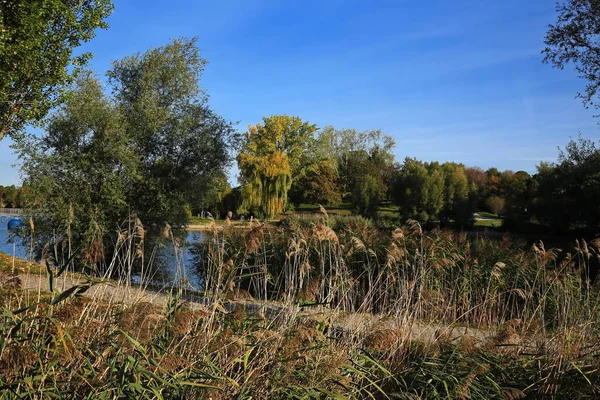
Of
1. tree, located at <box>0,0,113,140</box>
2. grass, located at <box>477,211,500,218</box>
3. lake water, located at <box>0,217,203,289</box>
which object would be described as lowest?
lake water, located at <box>0,217,203,289</box>

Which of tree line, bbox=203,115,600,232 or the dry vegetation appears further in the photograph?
tree line, bbox=203,115,600,232

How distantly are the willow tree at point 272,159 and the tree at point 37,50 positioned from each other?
19.2 meters

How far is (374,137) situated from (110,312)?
223ft

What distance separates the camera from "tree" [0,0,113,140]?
11.6 m

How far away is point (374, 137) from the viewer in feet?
229

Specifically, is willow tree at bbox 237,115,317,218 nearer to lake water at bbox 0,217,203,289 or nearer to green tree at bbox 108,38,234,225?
green tree at bbox 108,38,234,225

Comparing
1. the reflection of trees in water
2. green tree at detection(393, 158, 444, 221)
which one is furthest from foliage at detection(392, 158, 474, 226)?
the reflection of trees in water

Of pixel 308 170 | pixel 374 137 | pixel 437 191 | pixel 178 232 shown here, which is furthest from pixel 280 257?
pixel 374 137

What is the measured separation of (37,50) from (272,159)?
29.8 m

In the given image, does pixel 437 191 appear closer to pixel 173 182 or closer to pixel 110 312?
pixel 173 182

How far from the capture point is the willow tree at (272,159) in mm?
37938

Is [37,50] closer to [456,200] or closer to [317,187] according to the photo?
[456,200]

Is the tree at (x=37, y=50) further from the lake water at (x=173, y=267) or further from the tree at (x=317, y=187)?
the tree at (x=317, y=187)

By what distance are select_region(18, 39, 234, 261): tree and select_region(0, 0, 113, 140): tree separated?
151cm
